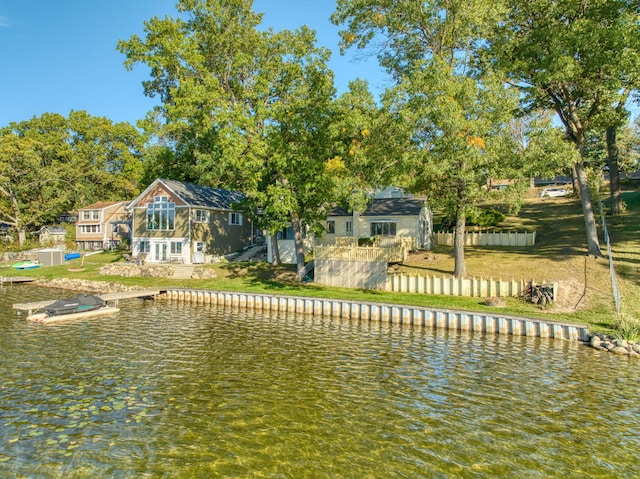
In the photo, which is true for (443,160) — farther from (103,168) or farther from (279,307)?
(103,168)

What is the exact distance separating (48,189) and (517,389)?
2951 inches

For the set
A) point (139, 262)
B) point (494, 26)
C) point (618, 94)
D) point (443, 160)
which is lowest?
point (139, 262)

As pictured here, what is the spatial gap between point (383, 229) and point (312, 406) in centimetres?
3087

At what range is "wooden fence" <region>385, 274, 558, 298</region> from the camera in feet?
90.6

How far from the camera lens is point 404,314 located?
26.4 meters

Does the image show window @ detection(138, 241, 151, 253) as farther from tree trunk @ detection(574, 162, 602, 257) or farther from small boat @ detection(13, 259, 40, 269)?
tree trunk @ detection(574, 162, 602, 257)

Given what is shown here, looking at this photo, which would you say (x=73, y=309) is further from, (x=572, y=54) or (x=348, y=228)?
(x=572, y=54)

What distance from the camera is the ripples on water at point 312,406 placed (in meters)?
10.4

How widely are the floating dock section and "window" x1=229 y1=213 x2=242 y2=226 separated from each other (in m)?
17.8

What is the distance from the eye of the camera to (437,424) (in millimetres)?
12578

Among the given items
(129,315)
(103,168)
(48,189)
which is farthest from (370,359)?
(103,168)

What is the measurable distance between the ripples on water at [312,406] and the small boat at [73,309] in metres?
3.63

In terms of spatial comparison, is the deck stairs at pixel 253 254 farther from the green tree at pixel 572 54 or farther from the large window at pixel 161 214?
the green tree at pixel 572 54

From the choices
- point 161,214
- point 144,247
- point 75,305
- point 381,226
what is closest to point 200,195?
point 161,214
